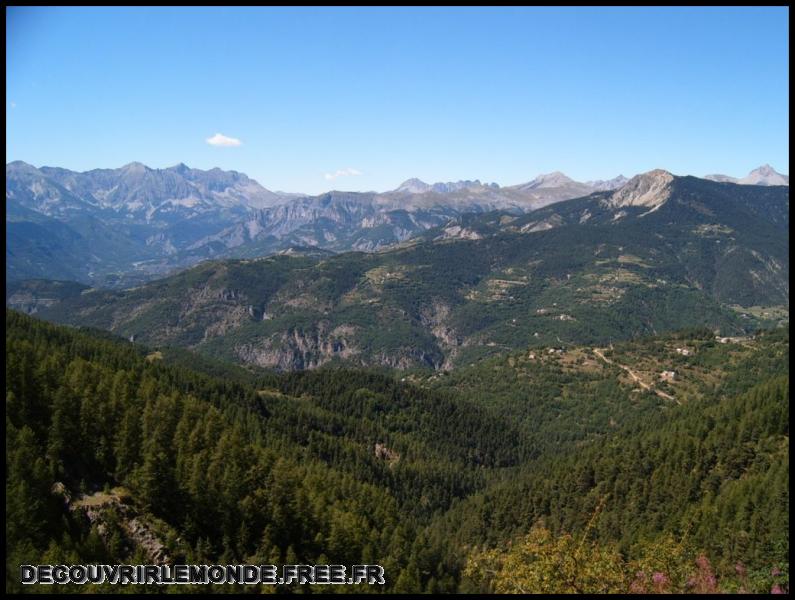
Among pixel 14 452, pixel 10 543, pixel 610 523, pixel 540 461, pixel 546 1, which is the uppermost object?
pixel 546 1

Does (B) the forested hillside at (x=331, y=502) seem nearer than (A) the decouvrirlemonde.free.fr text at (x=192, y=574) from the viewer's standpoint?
No

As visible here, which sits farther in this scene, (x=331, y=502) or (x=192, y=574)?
(x=331, y=502)

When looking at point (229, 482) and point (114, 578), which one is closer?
point (114, 578)

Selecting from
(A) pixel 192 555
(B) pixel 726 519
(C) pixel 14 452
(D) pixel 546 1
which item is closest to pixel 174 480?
(A) pixel 192 555

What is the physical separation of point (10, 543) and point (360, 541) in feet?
119

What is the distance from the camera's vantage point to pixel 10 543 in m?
44.7

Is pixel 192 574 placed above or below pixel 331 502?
above

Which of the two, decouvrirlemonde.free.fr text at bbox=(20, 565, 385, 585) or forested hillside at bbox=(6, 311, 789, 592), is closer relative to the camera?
decouvrirlemonde.free.fr text at bbox=(20, 565, 385, 585)

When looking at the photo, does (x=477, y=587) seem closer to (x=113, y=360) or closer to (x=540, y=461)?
(x=113, y=360)

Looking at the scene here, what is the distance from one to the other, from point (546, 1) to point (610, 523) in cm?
10437

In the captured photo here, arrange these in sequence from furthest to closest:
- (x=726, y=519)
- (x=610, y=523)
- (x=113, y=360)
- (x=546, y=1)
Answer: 1. (x=113, y=360)
2. (x=610, y=523)
3. (x=726, y=519)
4. (x=546, y=1)

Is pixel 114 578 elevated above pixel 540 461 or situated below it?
above

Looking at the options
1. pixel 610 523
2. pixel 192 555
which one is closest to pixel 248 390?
pixel 610 523

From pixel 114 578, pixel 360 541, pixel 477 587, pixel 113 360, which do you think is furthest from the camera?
pixel 113 360
